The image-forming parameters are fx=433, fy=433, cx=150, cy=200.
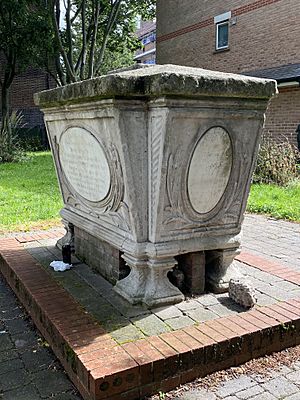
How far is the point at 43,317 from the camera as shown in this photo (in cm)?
288

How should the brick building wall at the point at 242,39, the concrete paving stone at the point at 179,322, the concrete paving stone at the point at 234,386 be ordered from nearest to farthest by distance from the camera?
the concrete paving stone at the point at 234,386 → the concrete paving stone at the point at 179,322 → the brick building wall at the point at 242,39

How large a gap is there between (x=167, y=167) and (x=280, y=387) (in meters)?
1.41

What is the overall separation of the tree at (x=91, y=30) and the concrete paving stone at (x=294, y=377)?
1409 centimetres

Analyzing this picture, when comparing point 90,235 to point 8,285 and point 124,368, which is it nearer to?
point 8,285

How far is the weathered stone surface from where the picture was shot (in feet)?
9.43

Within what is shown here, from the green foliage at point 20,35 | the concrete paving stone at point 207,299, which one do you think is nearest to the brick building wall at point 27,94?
the green foliage at point 20,35

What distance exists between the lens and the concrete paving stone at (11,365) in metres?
2.53

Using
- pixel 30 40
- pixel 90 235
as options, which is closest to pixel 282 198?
pixel 90 235

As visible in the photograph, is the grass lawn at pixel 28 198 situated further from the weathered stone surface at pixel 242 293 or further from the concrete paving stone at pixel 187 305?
the weathered stone surface at pixel 242 293

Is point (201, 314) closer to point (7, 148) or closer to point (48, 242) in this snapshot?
point (48, 242)

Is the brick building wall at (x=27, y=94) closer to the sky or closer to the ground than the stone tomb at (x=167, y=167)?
closer to the sky

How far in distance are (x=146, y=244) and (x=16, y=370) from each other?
1088mm

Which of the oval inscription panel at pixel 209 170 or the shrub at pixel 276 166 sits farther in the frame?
the shrub at pixel 276 166

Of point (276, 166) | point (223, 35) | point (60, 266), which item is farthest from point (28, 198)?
point (223, 35)
